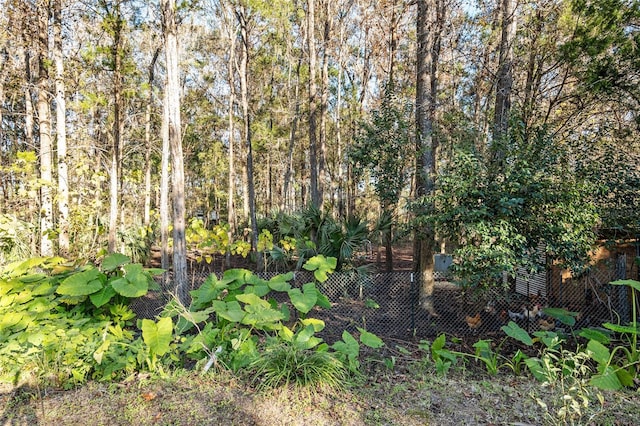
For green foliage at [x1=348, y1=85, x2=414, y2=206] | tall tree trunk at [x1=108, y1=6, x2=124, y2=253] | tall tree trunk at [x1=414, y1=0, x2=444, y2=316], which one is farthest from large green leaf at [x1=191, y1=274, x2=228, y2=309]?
tall tree trunk at [x1=108, y1=6, x2=124, y2=253]

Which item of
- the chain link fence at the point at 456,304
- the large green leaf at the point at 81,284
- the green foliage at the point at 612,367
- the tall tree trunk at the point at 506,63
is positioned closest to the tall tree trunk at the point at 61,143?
the chain link fence at the point at 456,304

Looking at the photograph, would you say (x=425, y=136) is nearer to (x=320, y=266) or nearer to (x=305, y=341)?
(x=320, y=266)

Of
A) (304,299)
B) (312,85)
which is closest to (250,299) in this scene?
(304,299)

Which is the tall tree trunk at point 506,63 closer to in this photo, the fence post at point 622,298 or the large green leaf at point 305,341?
the fence post at point 622,298

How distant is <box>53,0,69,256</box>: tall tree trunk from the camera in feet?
21.7

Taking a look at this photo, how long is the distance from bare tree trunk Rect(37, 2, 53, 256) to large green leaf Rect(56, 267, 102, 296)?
2.73m

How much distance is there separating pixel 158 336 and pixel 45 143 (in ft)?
18.7

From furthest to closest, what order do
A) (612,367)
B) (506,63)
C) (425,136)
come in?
(506,63), (425,136), (612,367)

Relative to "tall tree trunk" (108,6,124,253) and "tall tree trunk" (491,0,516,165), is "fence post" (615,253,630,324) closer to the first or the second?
"tall tree trunk" (491,0,516,165)

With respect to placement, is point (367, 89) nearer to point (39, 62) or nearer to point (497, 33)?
point (497, 33)

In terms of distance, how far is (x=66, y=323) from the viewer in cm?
411

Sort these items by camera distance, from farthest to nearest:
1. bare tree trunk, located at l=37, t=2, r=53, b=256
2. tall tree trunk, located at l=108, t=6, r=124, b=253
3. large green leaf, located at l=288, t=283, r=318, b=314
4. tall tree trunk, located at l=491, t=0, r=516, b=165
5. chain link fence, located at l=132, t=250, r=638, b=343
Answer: tall tree trunk, located at l=108, t=6, r=124, b=253
bare tree trunk, located at l=37, t=2, r=53, b=256
tall tree trunk, located at l=491, t=0, r=516, b=165
chain link fence, located at l=132, t=250, r=638, b=343
large green leaf, located at l=288, t=283, r=318, b=314

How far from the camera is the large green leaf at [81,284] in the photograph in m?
4.14

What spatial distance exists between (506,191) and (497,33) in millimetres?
4918
